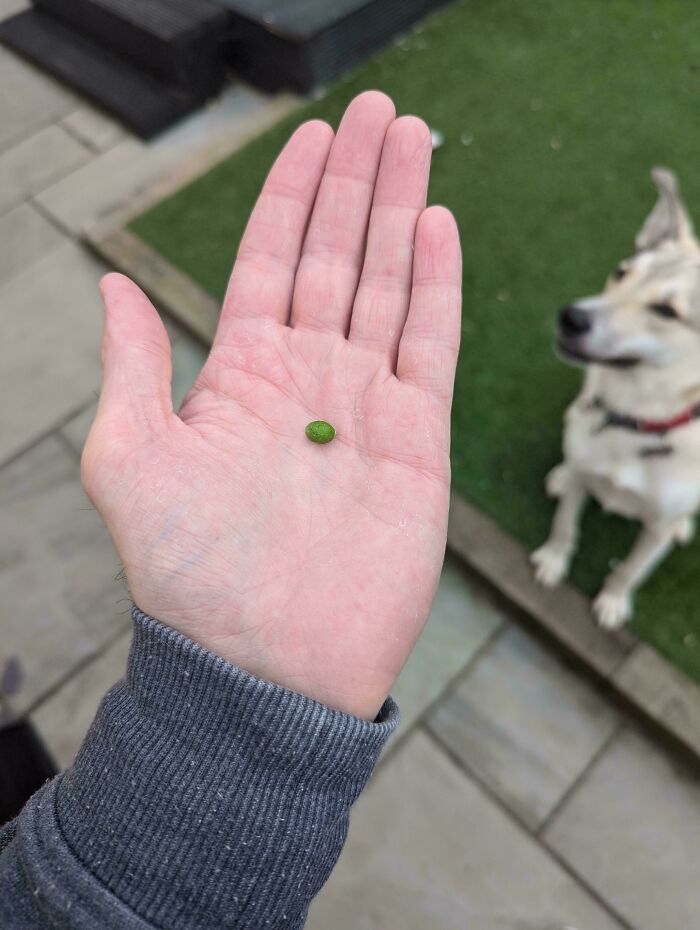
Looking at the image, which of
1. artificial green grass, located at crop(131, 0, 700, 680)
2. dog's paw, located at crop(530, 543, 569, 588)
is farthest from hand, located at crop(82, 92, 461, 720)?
artificial green grass, located at crop(131, 0, 700, 680)

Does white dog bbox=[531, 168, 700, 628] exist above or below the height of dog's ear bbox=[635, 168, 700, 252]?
below

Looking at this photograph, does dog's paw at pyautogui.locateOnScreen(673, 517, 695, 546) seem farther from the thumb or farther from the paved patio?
the thumb

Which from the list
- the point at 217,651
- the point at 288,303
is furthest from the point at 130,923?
the point at 288,303

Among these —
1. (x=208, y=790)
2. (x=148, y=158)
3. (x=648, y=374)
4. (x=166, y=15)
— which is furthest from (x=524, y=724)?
(x=166, y=15)

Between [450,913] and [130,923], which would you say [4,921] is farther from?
[450,913]

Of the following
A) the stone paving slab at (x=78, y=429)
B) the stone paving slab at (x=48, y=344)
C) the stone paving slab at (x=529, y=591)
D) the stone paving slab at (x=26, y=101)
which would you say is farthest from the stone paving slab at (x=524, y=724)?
the stone paving slab at (x=26, y=101)

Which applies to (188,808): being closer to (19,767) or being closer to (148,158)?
(19,767)
